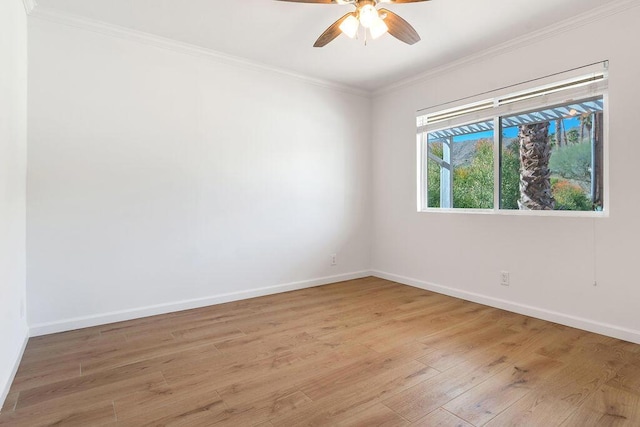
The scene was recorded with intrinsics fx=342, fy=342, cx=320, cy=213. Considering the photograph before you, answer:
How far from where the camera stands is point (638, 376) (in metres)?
1.99

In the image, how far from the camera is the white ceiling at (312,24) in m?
2.55

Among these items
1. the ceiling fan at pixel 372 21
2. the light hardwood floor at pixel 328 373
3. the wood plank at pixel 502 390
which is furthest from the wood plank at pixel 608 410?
the ceiling fan at pixel 372 21

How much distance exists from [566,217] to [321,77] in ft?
9.45

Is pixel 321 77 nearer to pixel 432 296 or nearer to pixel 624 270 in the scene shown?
pixel 432 296

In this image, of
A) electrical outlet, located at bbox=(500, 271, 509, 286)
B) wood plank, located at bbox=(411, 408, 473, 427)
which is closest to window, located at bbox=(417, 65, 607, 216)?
electrical outlet, located at bbox=(500, 271, 509, 286)

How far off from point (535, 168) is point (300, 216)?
2.43 meters

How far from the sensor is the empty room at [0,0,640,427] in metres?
1.90

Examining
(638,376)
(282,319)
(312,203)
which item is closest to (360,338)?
(282,319)

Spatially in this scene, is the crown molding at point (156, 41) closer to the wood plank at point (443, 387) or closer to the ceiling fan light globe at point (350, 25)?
the ceiling fan light globe at point (350, 25)

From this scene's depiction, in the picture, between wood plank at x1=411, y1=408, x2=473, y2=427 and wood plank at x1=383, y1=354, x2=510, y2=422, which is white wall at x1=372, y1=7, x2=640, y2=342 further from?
wood plank at x1=411, y1=408, x2=473, y2=427

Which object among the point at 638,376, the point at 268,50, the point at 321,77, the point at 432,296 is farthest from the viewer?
the point at 321,77

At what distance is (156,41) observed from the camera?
3.06 metres

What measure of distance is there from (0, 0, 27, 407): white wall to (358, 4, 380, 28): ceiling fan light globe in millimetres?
2027

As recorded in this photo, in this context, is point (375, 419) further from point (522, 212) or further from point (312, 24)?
point (312, 24)
